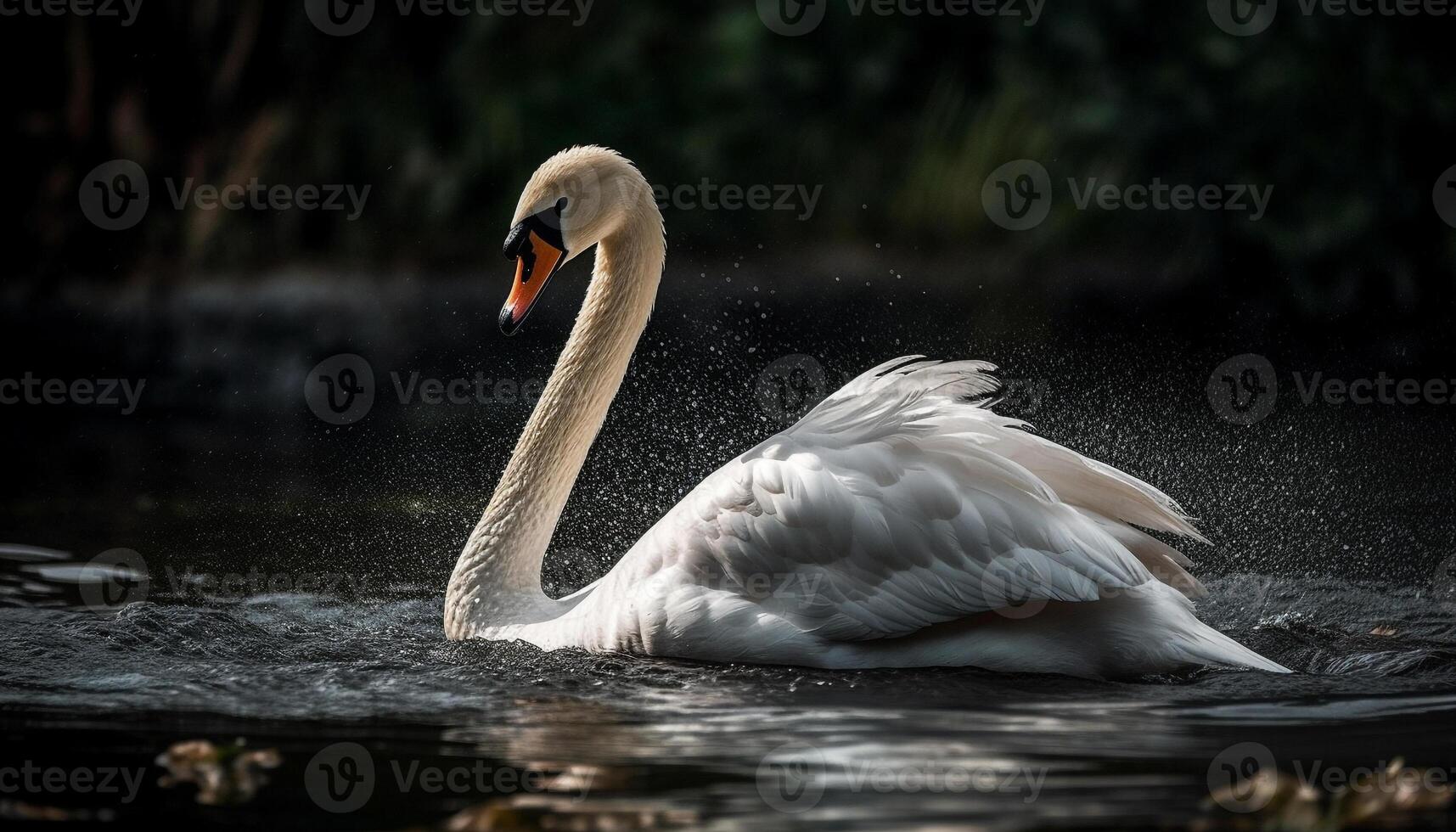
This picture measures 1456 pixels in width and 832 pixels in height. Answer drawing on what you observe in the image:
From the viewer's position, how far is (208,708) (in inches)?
178

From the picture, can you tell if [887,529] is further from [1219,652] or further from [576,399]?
[576,399]

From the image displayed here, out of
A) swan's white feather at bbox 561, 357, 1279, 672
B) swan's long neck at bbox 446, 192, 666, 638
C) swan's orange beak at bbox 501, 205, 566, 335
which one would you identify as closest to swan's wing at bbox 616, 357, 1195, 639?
swan's white feather at bbox 561, 357, 1279, 672

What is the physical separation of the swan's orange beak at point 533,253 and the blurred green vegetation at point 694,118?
743 cm

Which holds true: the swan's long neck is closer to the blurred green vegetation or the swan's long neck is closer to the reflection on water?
the reflection on water

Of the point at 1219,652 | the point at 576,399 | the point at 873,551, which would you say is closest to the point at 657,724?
the point at 873,551

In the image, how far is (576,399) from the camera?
607 centimetres

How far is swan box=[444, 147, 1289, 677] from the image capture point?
16.1 ft

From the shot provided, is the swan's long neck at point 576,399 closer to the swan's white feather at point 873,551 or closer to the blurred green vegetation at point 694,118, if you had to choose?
the swan's white feather at point 873,551

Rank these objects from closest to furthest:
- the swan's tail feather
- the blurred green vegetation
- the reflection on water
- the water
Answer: the reflection on water < the water < the swan's tail feather < the blurred green vegetation

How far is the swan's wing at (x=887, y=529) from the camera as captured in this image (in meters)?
4.91

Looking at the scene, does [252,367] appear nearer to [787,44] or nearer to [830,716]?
[787,44]

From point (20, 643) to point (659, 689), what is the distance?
203 cm

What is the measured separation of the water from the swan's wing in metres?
0.23

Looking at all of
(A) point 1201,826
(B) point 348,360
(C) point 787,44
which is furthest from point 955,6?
(A) point 1201,826
